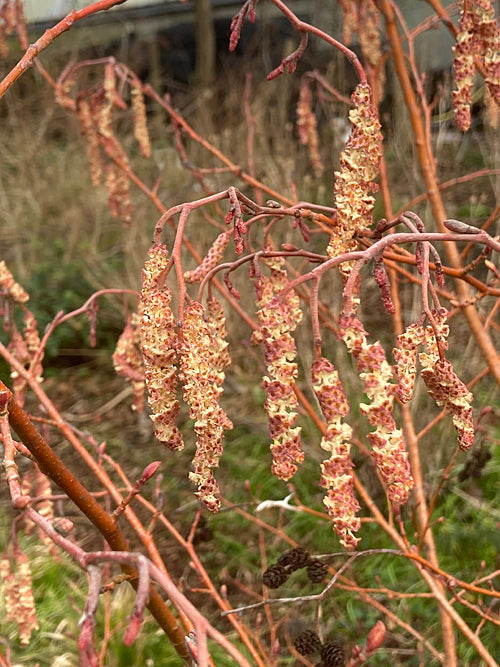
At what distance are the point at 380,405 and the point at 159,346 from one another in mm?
247

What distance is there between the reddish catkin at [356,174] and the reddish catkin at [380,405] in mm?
216

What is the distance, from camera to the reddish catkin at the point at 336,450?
733 mm

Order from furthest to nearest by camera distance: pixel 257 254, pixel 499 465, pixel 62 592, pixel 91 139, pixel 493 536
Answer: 1. pixel 499 465
2. pixel 62 592
3. pixel 493 536
4. pixel 91 139
5. pixel 257 254

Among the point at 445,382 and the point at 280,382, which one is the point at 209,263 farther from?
the point at 445,382

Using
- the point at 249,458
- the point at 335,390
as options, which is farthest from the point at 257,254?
the point at 249,458

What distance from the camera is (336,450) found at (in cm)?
75

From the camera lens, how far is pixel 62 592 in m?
3.28

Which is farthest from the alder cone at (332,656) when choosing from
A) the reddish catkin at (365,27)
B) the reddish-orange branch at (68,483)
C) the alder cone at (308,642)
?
the reddish catkin at (365,27)

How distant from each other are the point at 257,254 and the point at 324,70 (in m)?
7.52

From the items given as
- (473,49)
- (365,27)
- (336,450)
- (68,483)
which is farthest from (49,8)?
(336,450)

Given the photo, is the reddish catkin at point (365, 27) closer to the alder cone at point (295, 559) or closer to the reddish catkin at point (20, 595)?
the alder cone at point (295, 559)

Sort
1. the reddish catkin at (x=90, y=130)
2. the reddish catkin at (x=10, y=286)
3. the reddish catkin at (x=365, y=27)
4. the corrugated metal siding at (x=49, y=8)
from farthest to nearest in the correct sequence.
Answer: the corrugated metal siding at (x=49, y=8)
the reddish catkin at (x=90, y=130)
the reddish catkin at (x=365, y=27)
the reddish catkin at (x=10, y=286)

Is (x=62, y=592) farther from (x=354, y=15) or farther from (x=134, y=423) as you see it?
(x=354, y=15)

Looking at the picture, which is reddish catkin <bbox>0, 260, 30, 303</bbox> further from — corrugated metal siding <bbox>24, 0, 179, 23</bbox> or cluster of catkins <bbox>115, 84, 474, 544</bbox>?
corrugated metal siding <bbox>24, 0, 179, 23</bbox>
